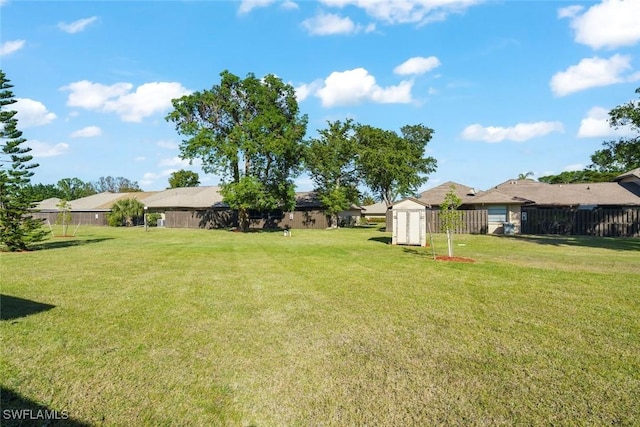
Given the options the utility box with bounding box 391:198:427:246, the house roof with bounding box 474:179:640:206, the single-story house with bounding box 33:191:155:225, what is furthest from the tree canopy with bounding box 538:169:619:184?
the single-story house with bounding box 33:191:155:225

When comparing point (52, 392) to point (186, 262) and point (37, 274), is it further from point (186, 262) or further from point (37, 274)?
point (186, 262)

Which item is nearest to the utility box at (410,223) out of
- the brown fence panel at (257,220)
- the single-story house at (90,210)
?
the brown fence panel at (257,220)

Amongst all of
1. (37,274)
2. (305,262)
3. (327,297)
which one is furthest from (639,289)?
(37,274)

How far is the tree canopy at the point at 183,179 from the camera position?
7575 centimetres

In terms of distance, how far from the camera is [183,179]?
76062 mm

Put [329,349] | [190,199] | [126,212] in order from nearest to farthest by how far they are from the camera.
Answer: [329,349] < [126,212] < [190,199]

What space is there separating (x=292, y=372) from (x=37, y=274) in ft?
32.8

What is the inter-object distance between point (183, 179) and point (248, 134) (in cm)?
5103

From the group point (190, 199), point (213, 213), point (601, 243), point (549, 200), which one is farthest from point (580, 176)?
point (190, 199)

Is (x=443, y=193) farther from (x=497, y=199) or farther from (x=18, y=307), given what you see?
(x=18, y=307)

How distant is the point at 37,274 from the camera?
10.4 metres

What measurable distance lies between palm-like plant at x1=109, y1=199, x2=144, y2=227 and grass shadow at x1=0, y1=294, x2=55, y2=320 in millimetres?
39568

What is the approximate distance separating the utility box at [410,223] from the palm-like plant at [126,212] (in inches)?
1426

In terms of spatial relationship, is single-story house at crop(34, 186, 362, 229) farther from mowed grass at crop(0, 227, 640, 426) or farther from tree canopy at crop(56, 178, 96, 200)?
tree canopy at crop(56, 178, 96, 200)
